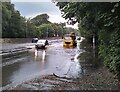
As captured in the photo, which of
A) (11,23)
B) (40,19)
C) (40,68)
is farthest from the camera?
(40,19)

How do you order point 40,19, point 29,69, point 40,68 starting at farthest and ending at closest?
point 40,19 < point 40,68 < point 29,69

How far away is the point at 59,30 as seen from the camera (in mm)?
157625

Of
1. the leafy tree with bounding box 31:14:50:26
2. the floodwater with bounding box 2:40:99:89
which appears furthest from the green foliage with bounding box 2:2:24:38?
the leafy tree with bounding box 31:14:50:26

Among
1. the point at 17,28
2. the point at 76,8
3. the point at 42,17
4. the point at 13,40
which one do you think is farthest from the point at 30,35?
the point at 76,8

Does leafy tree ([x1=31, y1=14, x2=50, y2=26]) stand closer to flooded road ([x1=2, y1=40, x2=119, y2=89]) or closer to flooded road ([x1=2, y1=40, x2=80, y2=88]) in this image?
flooded road ([x1=2, y1=40, x2=119, y2=89])

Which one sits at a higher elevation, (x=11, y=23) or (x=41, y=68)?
(x=11, y=23)

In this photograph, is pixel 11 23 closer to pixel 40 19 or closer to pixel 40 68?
pixel 40 68

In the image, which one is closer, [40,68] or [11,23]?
[40,68]

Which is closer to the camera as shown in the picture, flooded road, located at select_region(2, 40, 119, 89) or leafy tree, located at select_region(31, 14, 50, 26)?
flooded road, located at select_region(2, 40, 119, 89)

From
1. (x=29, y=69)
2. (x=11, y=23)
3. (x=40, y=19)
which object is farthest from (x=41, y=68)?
(x=40, y=19)

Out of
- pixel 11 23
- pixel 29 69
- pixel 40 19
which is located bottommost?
pixel 29 69

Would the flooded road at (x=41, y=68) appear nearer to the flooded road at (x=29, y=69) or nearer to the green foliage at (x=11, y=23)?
the flooded road at (x=29, y=69)

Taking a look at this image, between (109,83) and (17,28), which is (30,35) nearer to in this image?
(17,28)

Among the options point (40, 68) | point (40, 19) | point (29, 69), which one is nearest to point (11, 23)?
point (40, 68)
